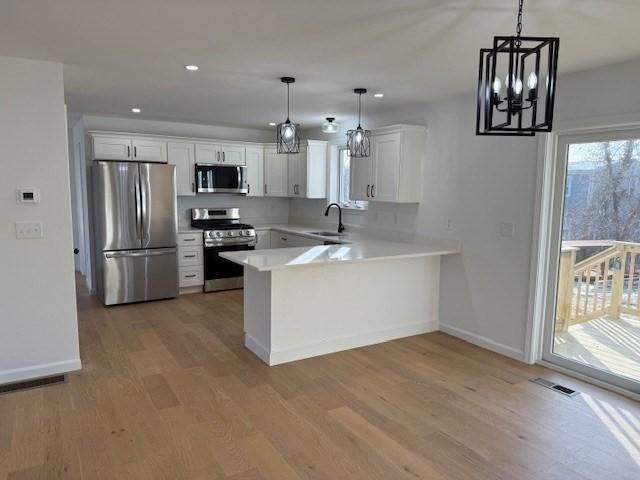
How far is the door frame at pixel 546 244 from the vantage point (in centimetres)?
355

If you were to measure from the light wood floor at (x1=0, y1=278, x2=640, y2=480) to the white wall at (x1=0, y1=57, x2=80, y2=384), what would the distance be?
346mm

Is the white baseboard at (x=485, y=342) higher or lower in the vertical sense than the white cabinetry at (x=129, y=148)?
lower

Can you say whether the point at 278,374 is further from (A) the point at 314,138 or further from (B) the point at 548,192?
(A) the point at 314,138

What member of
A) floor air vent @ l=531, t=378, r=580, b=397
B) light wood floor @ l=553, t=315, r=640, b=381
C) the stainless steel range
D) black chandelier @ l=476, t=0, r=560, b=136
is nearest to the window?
the stainless steel range

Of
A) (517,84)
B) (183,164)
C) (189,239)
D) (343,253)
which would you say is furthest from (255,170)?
(517,84)

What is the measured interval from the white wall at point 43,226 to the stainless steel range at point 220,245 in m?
2.65

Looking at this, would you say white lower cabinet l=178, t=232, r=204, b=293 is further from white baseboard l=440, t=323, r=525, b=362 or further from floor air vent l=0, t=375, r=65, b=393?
white baseboard l=440, t=323, r=525, b=362

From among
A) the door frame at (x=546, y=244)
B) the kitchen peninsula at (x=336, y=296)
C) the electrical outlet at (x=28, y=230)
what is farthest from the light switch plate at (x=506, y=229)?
the electrical outlet at (x=28, y=230)

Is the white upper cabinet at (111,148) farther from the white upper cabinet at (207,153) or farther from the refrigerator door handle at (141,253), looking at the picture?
the refrigerator door handle at (141,253)

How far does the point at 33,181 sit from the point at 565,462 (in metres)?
3.89

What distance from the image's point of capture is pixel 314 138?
6.71 m

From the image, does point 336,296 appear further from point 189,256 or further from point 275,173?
point 275,173

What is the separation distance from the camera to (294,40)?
271 centimetres

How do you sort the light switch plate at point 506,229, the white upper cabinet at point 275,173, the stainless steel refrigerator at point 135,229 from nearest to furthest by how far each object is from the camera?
the light switch plate at point 506,229 → the stainless steel refrigerator at point 135,229 → the white upper cabinet at point 275,173
